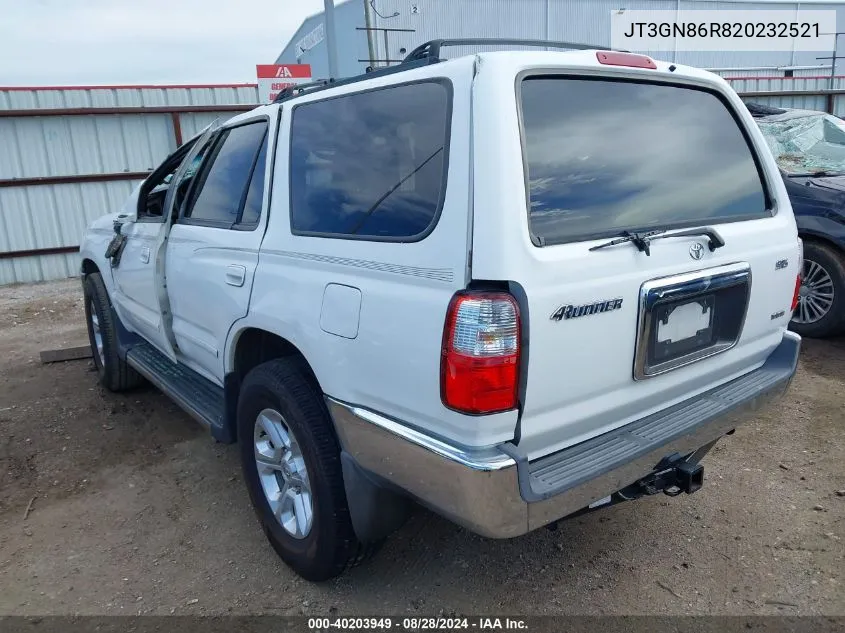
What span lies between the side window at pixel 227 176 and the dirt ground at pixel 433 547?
4.87 ft

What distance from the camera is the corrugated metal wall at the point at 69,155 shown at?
10.1 metres

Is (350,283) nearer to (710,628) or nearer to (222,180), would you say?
(222,180)

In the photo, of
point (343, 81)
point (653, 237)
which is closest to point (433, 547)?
point (653, 237)

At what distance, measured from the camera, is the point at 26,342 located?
6.93 meters

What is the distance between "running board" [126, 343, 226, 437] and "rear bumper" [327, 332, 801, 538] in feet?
3.81

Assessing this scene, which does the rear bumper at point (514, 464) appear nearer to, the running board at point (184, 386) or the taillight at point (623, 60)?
the running board at point (184, 386)

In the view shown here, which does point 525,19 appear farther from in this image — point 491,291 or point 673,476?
point 491,291

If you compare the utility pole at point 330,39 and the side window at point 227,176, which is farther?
the utility pole at point 330,39

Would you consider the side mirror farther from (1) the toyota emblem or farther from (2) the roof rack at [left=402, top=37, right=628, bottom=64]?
(1) the toyota emblem

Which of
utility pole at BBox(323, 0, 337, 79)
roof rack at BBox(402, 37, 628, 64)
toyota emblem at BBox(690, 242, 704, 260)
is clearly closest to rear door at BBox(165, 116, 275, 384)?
roof rack at BBox(402, 37, 628, 64)

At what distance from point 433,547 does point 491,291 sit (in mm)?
1566

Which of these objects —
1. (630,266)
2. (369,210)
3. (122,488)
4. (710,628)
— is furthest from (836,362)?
(122,488)

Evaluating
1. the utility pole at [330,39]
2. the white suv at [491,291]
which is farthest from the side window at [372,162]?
the utility pole at [330,39]

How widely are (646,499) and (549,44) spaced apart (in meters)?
2.19
